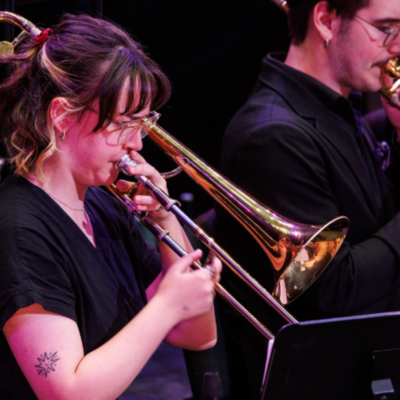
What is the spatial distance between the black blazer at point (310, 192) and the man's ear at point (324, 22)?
0.64 feet

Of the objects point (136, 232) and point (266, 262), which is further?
point (266, 262)

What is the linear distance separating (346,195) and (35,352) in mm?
1115

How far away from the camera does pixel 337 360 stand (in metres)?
1.18

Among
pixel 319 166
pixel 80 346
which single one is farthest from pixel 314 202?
pixel 80 346

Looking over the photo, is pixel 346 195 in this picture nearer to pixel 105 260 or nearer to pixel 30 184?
pixel 105 260

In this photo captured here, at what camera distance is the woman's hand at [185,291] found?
117cm

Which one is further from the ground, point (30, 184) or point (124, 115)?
point (124, 115)

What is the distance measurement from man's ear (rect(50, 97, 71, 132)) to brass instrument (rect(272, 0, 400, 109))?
1214mm

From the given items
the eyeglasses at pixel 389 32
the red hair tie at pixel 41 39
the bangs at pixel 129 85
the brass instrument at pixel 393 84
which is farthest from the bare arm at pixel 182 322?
the brass instrument at pixel 393 84

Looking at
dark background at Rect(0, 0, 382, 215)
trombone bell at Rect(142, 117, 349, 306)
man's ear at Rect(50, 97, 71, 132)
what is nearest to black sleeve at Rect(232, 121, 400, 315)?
trombone bell at Rect(142, 117, 349, 306)

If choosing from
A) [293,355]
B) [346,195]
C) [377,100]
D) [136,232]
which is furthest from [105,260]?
[377,100]

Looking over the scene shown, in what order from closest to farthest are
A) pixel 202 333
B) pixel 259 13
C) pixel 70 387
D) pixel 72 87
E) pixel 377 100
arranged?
pixel 70 387, pixel 72 87, pixel 202 333, pixel 259 13, pixel 377 100

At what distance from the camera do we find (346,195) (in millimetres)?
1751

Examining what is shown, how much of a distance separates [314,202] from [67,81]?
2.77ft
